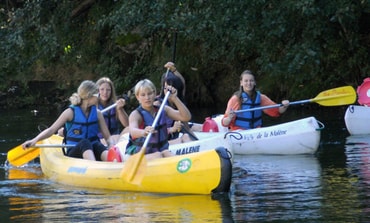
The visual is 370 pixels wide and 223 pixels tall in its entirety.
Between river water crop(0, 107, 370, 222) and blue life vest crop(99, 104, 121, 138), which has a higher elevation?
blue life vest crop(99, 104, 121, 138)

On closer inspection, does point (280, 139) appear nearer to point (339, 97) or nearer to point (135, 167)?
point (339, 97)

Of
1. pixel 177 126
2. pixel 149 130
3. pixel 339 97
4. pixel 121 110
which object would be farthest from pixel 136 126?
pixel 339 97

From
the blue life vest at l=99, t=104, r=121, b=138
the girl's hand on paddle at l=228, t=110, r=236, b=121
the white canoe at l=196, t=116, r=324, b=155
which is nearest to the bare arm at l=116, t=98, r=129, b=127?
the blue life vest at l=99, t=104, r=121, b=138

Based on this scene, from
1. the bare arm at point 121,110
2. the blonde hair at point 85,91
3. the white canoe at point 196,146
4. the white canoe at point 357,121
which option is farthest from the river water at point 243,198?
the white canoe at point 357,121

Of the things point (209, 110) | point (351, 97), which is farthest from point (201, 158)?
point (209, 110)

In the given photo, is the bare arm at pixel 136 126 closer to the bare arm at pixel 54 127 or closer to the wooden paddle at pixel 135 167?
the wooden paddle at pixel 135 167

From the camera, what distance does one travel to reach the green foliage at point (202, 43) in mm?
13109

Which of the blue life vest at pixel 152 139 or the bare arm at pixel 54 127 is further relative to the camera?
the bare arm at pixel 54 127

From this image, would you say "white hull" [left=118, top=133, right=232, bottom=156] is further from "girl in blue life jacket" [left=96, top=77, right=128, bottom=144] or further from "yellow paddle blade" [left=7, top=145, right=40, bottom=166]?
"yellow paddle blade" [left=7, top=145, right=40, bottom=166]

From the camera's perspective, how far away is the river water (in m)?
6.42

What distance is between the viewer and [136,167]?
7176 mm

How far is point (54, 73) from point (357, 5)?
1078 cm

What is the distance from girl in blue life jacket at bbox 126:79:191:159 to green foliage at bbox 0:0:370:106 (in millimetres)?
2826

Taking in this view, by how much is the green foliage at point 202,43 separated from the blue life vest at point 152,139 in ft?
9.30
